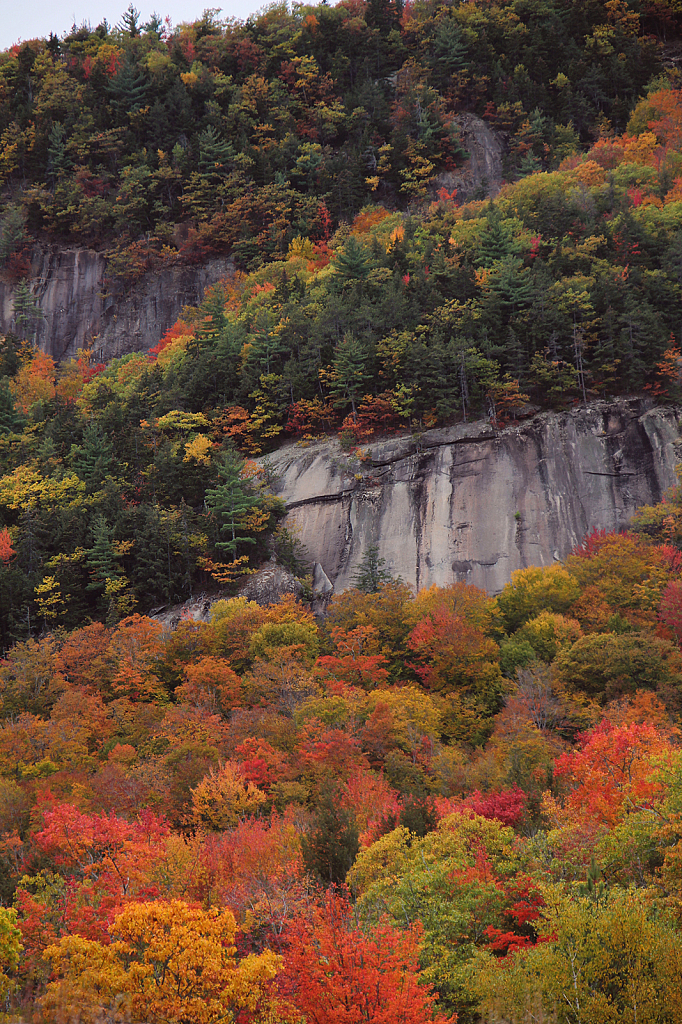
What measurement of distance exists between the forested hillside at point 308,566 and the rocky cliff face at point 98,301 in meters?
1.76

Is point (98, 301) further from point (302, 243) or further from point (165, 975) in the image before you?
point (165, 975)

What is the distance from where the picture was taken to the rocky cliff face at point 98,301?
306 ft

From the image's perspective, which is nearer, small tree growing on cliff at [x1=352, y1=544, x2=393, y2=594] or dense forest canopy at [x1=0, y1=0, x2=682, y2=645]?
small tree growing on cliff at [x1=352, y1=544, x2=393, y2=594]

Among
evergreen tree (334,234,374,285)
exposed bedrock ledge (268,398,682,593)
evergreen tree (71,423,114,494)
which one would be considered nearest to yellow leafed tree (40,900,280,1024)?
exposed bedrock ledge (268,398,682,593)

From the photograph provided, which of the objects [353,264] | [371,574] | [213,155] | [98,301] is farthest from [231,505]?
[213,155]

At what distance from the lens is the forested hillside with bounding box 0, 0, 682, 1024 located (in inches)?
814

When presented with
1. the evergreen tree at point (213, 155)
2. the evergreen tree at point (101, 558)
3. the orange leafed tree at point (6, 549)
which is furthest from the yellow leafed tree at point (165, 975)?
the evergreen tree at point (213, 155)

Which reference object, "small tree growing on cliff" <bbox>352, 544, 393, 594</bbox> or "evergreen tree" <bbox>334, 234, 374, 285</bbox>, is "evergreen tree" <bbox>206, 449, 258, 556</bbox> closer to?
"small tree growing on cliff" <bbox>352, 544, 393, 594</bbox>

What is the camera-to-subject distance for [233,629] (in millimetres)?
48344

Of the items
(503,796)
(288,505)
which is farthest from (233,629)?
(503,796)

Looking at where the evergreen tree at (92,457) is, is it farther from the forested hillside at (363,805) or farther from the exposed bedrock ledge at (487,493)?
the exposed bedrock ledge at (487,493)

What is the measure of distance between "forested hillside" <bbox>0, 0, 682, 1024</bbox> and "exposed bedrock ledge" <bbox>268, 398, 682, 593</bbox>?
1940mm

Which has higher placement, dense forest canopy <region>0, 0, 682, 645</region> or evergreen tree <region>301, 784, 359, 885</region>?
dense forest canopy <region>0, 0, 682, 645</region>

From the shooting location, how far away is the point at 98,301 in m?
95.6
